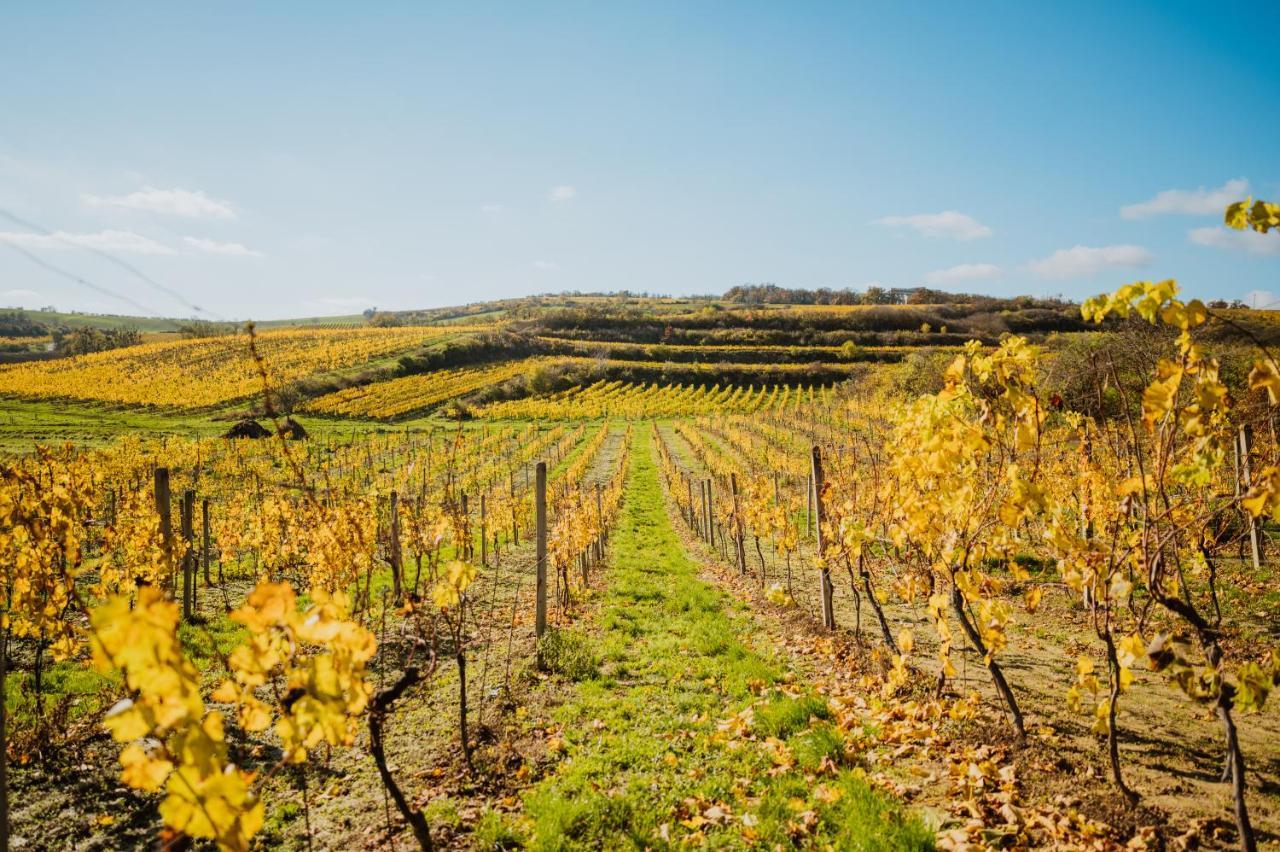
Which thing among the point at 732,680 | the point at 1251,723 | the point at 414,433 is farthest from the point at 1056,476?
the point at 414,433

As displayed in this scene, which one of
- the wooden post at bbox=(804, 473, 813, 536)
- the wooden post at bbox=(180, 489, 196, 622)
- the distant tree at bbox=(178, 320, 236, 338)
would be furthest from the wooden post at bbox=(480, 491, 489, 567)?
the distant tree at bbox=(178, 320, 236, 338)

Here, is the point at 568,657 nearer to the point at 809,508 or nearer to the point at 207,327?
the point at 207,327

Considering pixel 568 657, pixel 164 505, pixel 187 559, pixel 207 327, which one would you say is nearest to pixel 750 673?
pixel 568 657

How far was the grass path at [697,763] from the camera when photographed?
400 cm

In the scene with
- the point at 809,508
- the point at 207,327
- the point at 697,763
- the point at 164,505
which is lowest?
the point at 809,508

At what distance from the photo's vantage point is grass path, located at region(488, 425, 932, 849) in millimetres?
4004

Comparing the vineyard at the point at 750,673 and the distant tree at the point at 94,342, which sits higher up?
the distant tree at the point at 94,342

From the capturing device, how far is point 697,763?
492 centimetres

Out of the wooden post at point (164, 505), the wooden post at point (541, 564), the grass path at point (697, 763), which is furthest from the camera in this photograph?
the wooden post at point (164, 505)

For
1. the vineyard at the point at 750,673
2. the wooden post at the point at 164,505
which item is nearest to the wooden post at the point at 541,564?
the vineyard at the point at 750,673

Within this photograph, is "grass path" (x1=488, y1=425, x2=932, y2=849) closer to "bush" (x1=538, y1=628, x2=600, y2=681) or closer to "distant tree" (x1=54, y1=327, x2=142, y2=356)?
"bush" (x1=538, y1=628, x2=600, y2=681)

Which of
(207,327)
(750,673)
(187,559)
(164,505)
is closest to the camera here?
(207,327)

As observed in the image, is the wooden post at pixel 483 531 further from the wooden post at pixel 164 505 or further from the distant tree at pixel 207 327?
the distant tree at pixel 207 327

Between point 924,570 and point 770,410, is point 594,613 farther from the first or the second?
point 770,410
